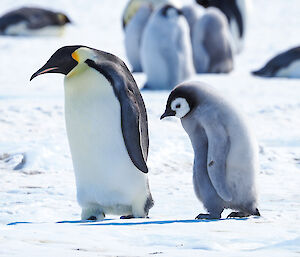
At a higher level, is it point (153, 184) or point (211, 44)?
point (153, 184)

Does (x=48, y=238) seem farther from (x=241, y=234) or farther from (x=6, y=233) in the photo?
A: (x=241, y=234)

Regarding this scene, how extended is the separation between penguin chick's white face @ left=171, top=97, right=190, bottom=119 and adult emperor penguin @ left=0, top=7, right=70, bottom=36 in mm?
12170

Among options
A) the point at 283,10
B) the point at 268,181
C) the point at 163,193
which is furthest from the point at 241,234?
the point at 283,10

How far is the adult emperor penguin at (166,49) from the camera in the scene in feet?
34.7

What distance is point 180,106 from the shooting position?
15.2 ft

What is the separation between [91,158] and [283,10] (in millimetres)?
16795

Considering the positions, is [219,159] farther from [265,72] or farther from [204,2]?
[204,2]

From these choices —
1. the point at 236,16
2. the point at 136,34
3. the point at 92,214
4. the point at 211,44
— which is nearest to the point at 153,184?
the point at 92,214

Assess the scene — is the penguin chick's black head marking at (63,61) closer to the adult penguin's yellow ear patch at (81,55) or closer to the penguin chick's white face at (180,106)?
the adult penguin's yellow ear patch at (81,55)

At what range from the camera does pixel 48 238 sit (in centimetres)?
351

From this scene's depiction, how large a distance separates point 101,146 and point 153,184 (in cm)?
124

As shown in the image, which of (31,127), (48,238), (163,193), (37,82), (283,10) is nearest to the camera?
(48,238)

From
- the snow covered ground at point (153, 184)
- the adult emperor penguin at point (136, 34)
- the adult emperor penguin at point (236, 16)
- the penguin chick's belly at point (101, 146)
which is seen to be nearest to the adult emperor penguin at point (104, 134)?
the penguin chick's belly at point (101, 146)

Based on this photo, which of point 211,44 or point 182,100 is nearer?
point 182,100
